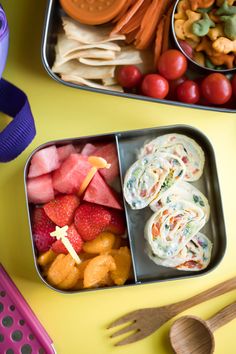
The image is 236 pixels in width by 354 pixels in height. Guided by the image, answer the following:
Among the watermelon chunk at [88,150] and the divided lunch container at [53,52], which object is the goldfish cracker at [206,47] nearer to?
the divided lunch container at [53,52]

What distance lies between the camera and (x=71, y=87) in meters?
1.26

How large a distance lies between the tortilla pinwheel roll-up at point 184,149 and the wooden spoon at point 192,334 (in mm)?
342

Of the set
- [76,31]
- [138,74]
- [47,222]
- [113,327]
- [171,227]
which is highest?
[76,31]

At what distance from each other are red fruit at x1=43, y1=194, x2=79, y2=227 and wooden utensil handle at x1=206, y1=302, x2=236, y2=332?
0.42m

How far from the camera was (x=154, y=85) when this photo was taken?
1224 mm

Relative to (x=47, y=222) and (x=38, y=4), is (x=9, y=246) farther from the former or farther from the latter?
(x=38, y=4)

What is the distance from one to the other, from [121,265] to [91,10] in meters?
0.59

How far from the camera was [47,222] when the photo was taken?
121 cm

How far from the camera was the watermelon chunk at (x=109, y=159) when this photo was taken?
1237mm

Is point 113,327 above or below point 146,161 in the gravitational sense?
below

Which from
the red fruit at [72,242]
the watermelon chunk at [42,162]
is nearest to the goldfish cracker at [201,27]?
the watermelon chunk at [42,162]

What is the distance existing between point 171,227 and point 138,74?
37 centimetres

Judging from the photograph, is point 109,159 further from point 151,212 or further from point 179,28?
point 179,28

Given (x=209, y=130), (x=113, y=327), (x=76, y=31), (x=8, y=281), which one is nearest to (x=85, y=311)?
(x=113, y=327)
